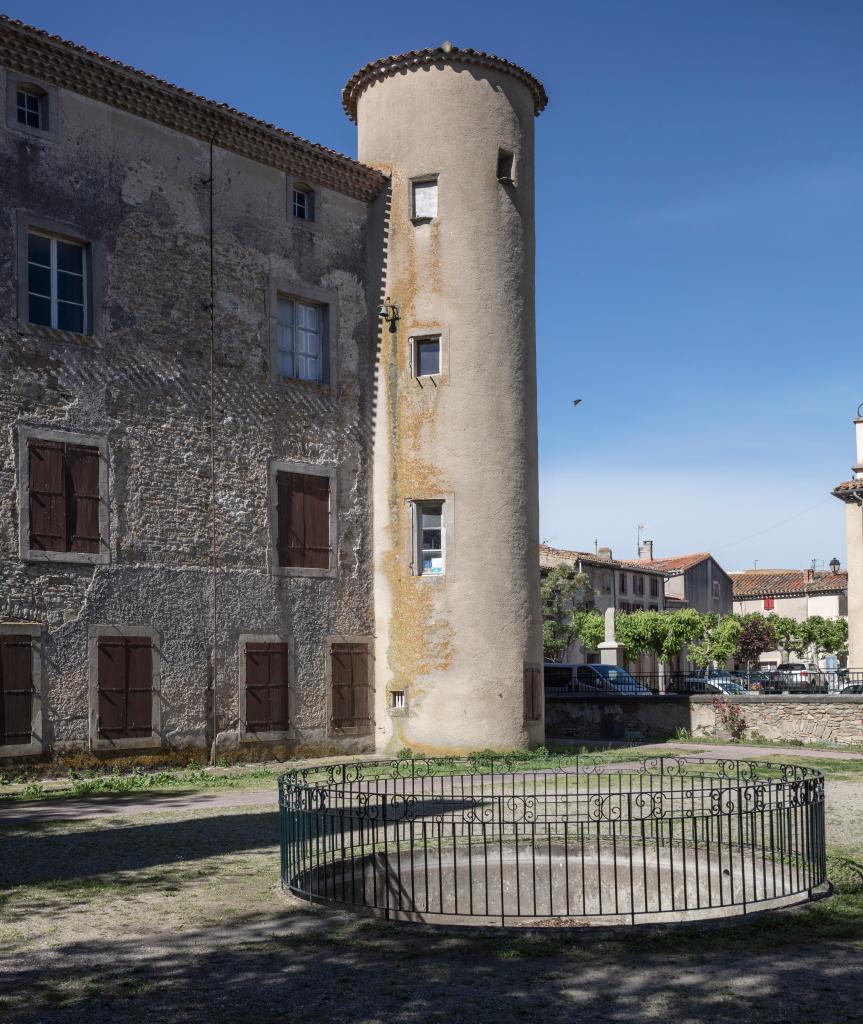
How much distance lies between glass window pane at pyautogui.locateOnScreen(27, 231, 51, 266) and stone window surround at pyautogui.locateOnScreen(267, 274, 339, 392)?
4482 millimetres

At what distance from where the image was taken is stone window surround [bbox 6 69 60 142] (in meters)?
18.7

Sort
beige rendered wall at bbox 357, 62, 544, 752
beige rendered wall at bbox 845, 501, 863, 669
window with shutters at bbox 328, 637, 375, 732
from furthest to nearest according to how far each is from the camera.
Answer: beige rendered wall at bbox 845, 501, 863, 669, window with shutters at bbox 328, 637, 375, 732, beige rendered wall at bbox 357, 62, 544, 752

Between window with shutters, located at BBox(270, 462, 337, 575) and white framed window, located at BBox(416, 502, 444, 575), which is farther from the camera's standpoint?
white framed window, located at BBox(416, 502, 444, 575)

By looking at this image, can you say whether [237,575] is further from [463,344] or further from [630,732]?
[630,732]

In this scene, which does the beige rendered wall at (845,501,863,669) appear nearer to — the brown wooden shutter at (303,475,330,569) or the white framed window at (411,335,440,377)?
the white framed window at (411,335,440,377)

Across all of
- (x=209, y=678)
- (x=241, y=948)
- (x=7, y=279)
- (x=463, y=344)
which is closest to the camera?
(x=241, y=948)

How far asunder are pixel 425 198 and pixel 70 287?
7.83 metres

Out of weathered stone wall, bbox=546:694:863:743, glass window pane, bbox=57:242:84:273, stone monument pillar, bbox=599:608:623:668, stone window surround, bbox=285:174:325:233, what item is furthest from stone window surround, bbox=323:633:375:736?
stone monument pillar, bbox=599:608:623:668

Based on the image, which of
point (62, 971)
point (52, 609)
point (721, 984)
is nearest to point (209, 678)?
point (52, 609)

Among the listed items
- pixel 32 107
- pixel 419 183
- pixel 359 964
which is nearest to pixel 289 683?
pixel 419 183

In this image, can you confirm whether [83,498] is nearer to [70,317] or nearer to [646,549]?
[70,317]

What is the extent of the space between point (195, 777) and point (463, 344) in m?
9.60

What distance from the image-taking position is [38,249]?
1909 cm

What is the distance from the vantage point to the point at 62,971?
7.34 metres
